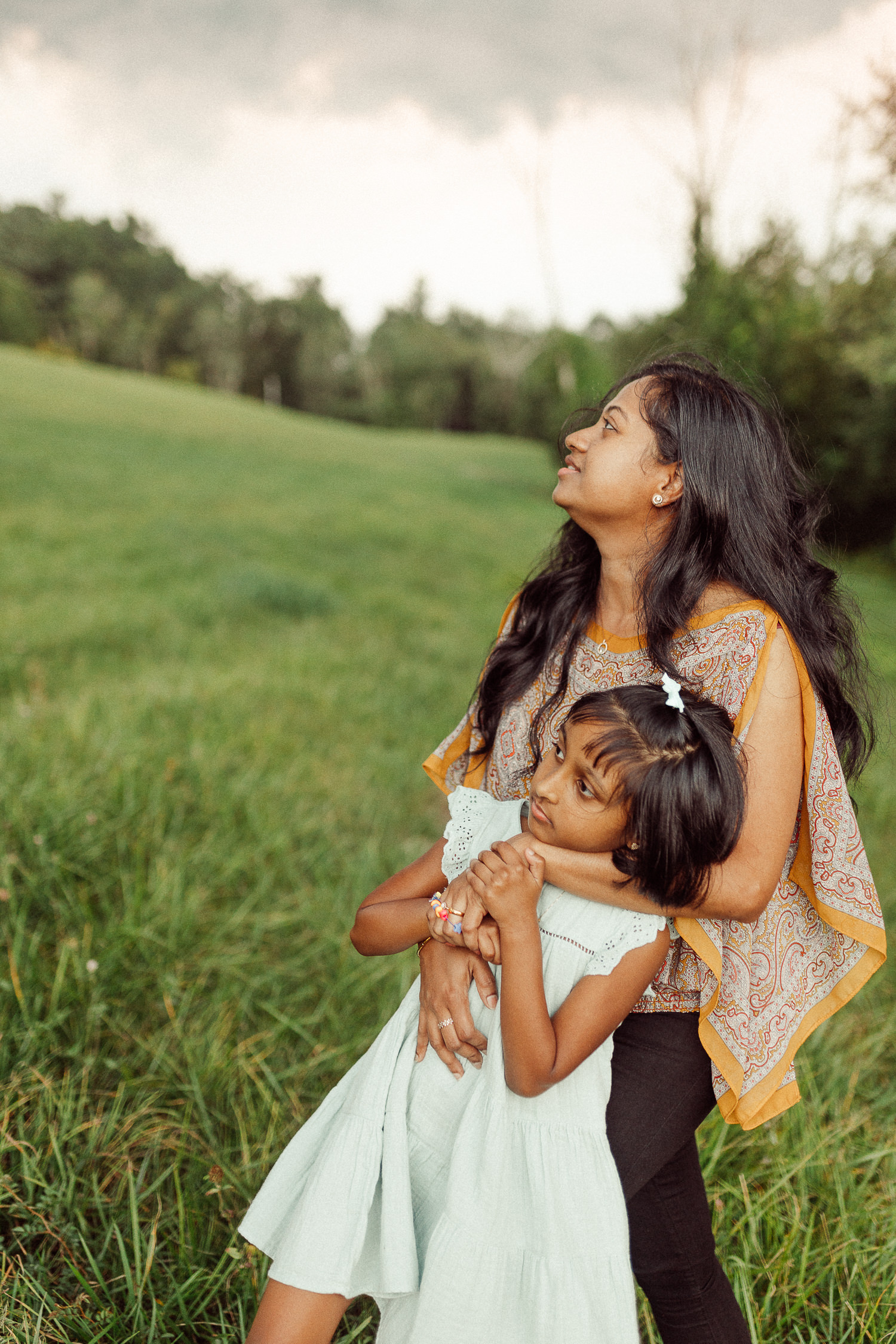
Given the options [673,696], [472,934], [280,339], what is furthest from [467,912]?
[280,339]

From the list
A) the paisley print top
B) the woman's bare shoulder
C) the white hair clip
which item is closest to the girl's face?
the white hair clip

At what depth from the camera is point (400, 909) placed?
1.42 m

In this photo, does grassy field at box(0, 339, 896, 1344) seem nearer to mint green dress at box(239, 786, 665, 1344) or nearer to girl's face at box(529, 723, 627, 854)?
mint green dress at box(239, 786, 665, 1344)

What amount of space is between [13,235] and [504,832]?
6269cm

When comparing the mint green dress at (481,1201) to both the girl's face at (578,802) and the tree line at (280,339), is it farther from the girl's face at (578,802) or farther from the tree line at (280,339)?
the tree line at (280,339)

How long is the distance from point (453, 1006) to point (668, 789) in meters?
0.47

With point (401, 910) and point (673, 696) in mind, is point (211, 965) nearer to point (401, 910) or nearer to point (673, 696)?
point (401, 910)

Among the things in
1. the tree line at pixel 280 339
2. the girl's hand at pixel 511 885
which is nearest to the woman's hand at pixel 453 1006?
the girl's hand at pixel 511 885

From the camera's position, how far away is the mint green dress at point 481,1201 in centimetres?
116

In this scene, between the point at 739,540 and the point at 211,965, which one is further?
the point at 211,965

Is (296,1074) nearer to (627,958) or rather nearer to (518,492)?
(627,958)

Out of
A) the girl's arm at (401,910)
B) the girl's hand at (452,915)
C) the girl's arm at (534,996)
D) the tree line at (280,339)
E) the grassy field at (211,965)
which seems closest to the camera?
the girl's arm at (534,996)

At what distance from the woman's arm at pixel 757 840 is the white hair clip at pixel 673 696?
14 cm

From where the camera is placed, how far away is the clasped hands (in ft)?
3.86
